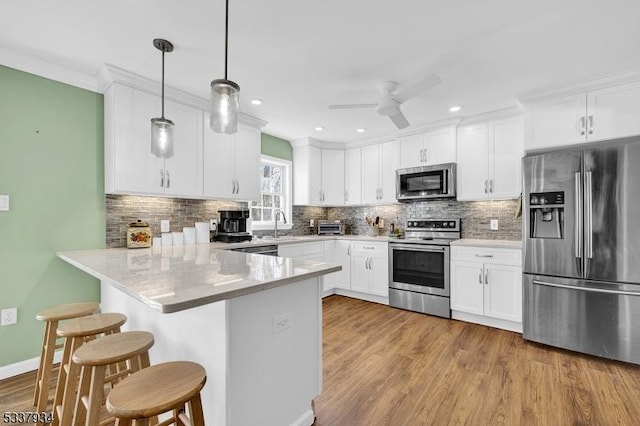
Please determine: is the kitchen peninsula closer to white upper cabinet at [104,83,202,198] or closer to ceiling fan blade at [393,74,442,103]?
white upper cabinet at [104,83,202,198]

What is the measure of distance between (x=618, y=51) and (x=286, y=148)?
12.5 ft

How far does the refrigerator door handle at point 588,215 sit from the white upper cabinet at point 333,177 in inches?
121

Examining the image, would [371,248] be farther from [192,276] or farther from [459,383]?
[192,276]

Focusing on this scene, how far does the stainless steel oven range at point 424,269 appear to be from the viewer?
11.9 feet

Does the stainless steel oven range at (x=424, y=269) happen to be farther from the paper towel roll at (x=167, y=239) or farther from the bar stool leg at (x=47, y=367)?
the bar stool leg at (x=47, y=367)

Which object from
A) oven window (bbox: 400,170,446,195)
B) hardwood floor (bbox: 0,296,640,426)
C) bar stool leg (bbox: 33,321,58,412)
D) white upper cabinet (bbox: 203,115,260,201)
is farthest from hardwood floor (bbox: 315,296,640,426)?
white upper cabinet (bbox: 203,115,260,201)

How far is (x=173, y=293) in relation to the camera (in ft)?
3.64

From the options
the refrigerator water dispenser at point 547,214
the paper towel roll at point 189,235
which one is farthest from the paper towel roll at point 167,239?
the refrigerator water dispenser at point 547,214

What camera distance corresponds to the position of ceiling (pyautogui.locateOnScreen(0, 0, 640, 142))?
71.4 inches

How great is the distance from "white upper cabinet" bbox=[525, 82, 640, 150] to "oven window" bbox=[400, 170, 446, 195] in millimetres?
1069

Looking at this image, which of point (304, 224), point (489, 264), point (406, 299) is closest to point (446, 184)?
point (489, 264)

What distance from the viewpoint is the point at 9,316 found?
232 centimetres

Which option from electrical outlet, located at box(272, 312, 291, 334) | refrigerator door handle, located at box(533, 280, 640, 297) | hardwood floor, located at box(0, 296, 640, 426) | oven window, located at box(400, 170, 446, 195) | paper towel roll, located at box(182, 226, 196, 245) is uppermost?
oven window, located at box(400, 170, 446, 195)

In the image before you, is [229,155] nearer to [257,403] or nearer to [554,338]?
[257,403]
